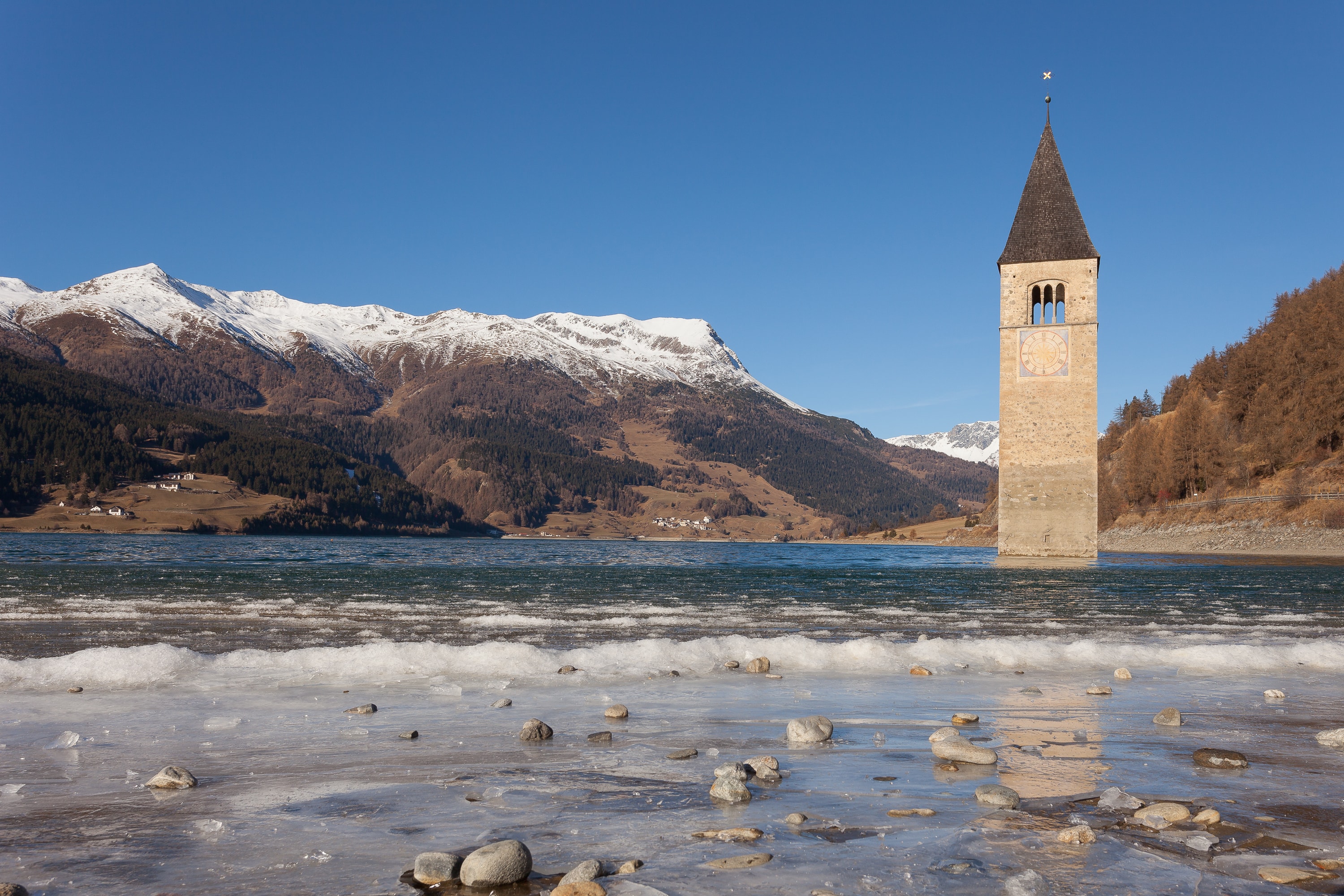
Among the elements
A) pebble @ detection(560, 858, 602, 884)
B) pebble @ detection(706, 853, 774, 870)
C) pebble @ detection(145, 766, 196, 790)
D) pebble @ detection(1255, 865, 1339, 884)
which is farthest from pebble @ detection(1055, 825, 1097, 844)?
pebble @ detection(145, 766, 196, 790)

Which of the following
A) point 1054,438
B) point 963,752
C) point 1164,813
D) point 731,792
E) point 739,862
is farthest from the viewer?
point 1054,438

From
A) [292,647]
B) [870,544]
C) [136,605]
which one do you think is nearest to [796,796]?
[292,647]

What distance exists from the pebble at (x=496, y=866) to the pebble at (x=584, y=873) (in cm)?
22

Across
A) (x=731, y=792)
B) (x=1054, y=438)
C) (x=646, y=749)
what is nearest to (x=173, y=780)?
(x=646, y=749)

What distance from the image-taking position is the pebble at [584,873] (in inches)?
166

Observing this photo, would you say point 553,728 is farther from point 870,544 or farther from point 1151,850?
point 870,544

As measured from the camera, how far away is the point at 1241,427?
3816 inches

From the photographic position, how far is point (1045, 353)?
205 ft

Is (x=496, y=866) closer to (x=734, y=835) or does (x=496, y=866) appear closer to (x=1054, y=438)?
(x=734, y=835)

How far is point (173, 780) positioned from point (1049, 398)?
210ft

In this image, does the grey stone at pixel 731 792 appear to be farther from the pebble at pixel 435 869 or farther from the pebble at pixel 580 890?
the pebble at pixel 435 869

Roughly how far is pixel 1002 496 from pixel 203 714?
61867 millimetres

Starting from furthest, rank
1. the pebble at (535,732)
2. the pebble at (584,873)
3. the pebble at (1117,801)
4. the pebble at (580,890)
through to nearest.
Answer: the pebble at (535,732) < the pebble at (1117,801) < the pebble at (584,873) < the pebble at (580,890)

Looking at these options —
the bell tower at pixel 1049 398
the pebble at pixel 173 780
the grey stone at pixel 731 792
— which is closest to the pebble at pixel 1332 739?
the grey stone at pixel 731 792
